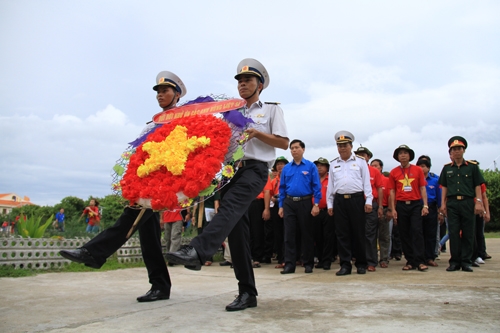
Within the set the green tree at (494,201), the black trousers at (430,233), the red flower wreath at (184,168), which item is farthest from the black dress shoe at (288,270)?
the green tree at (494,201)

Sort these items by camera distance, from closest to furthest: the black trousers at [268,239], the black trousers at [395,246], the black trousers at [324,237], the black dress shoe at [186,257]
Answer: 1. the black dress shoe at [186,257]
2. the black trousers at [324,237]
3. the black trousers at [268,239]
4. the black trousers at [395,246]

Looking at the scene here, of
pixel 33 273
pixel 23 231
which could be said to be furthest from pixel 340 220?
pixel 23 231

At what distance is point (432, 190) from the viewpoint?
8945 millimetres

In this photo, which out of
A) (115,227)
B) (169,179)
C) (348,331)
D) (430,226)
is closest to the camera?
(348,331)

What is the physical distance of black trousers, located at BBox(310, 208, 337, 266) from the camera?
7.83 meters

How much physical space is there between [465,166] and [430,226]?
153 centimetres

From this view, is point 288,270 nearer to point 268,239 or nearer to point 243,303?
point 268,239

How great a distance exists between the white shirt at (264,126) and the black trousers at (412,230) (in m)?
4.26

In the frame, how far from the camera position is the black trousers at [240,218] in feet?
11.6

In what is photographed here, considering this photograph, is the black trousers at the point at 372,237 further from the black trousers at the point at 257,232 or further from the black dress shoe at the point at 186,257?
the black dress shoe at the point at 186,257

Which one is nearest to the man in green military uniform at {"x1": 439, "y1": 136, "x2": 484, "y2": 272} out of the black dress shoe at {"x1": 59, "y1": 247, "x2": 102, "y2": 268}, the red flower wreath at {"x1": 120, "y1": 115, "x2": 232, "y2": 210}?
the red flower wreath at {"x1": 120, "y1": 115, "x2": 232, "y2": 210}

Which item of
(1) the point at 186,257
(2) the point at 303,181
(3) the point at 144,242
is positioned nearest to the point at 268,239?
(2) the point at 303,181

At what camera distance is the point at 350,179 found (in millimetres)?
7004

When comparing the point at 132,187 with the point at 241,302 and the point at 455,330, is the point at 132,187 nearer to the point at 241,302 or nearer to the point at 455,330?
the point at 241,302
